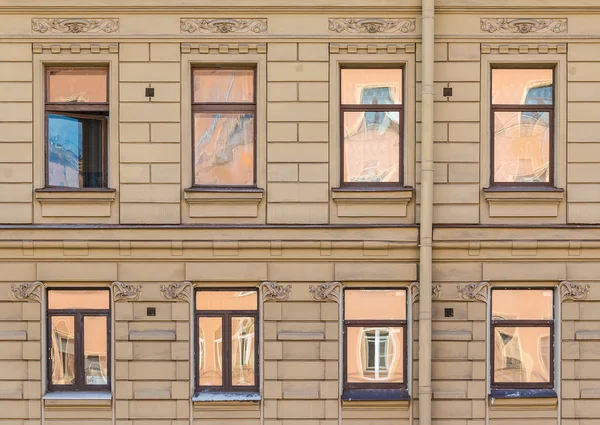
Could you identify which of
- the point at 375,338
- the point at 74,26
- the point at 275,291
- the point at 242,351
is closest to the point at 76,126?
the point at 74,26

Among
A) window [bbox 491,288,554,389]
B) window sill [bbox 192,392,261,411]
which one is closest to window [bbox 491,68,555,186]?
window [bbox 491,288,554,389]

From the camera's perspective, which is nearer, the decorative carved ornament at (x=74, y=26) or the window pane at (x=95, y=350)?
the decorative carved ornament at (x=74, y=26)

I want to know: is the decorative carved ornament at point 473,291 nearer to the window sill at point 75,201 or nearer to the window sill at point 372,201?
the window sill at point 372,201

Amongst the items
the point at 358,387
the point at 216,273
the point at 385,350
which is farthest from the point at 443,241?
the point at 216,273

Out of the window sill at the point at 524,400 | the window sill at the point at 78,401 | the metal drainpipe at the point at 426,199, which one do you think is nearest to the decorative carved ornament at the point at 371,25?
the metal drainpipe at the point at 426,199

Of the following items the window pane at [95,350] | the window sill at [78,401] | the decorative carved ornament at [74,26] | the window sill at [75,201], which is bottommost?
the window sill at [78,401]

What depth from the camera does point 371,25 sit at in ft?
29.8

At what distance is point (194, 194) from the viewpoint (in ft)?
29.7

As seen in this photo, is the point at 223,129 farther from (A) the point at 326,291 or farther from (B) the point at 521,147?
(B) the point at 521,147

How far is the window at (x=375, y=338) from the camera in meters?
9.20

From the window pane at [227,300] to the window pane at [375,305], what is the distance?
4.25ft

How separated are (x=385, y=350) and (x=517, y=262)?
7.01 ft

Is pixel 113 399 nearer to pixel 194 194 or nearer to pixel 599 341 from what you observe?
pixel 194 194

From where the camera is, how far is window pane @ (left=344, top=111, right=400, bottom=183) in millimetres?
9258
